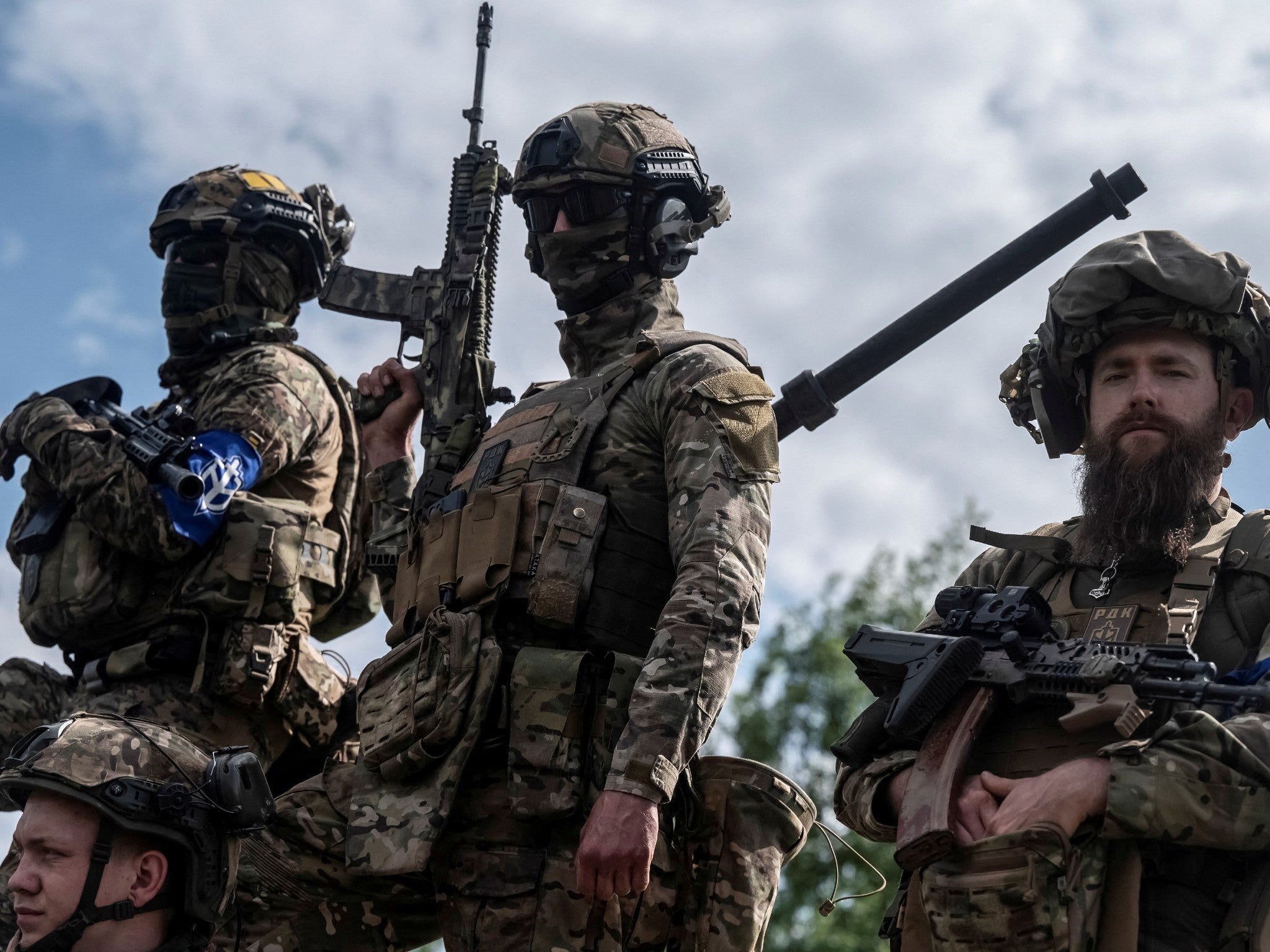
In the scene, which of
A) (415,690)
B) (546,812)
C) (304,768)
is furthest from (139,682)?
(546,812)

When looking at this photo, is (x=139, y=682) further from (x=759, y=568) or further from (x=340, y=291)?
(x=759, y=568)

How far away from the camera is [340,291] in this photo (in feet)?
25.3

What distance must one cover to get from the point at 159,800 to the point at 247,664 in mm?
1428

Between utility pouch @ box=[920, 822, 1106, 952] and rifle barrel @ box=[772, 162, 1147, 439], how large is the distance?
296 cm

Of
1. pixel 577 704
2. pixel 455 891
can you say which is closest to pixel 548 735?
pixel 577 704

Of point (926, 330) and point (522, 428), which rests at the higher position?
point (926, 330)

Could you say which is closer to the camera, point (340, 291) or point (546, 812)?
point (546, 812)

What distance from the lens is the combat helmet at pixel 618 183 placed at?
6066mm

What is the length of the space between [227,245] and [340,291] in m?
0.81

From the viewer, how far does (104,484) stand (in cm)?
708

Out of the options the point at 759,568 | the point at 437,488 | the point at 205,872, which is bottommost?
the point at 205,872

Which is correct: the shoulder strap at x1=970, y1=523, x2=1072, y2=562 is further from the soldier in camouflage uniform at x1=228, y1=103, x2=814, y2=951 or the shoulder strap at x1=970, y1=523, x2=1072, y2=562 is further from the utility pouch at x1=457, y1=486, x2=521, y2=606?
the utility pouch at x1=457, y1=486, x2=521, y2=606

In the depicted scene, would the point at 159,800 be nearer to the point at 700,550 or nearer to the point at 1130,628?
the point at 700,550

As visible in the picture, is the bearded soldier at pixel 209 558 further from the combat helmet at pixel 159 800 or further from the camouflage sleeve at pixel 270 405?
the combat helmet at pixel 159 800
